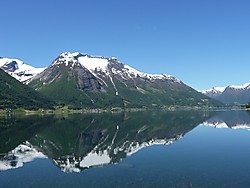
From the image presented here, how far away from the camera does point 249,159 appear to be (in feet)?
211

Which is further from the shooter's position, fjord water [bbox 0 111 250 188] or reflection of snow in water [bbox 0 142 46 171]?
reflection of snow in water [bbox 0 142 46 171]

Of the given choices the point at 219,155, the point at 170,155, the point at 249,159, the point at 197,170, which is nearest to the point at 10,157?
the point at 170,155

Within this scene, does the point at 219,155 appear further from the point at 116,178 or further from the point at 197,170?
A: the point at 116,178

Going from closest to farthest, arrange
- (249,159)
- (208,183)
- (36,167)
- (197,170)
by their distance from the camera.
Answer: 1. (208,183)
2. (197,170)
3. (36,167)
4. (249,159)

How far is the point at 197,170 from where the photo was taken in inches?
2099

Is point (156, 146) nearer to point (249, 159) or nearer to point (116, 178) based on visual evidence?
point (249, 159)

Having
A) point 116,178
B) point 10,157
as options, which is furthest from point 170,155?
point 10,157

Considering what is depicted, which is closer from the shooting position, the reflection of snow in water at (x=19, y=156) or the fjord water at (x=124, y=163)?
the fjord water at (x=124, y=163)

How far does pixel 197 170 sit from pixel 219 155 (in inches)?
731

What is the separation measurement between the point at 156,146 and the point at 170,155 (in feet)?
50.3

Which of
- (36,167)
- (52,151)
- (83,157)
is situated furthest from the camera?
(52,151)

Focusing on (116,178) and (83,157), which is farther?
(83,157)

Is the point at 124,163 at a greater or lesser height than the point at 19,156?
lesser

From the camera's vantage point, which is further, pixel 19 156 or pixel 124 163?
pixel 19 156
